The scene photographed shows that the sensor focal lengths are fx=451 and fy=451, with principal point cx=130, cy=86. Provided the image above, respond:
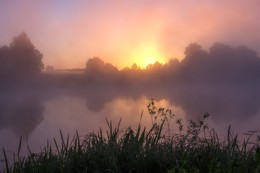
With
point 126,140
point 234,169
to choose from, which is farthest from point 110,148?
point 234,169

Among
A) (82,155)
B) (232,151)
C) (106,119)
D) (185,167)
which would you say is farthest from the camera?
(106,119)

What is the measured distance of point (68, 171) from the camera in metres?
7.43

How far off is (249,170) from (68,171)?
2.90 m

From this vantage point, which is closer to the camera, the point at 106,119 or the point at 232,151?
the point at 232,151

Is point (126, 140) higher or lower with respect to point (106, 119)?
lower

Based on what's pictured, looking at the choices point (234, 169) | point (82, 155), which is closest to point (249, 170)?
point (234, 169)

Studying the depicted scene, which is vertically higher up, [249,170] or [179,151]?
[179,151]

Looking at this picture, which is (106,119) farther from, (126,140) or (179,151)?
(179,151)

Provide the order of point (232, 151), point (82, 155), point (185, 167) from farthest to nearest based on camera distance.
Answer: point (82, 155)
point (232, 151)
point (185, 167)

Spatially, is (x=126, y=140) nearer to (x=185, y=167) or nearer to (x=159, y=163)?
(x=159, y=163)

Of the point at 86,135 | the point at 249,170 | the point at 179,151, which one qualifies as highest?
the point at 86,135

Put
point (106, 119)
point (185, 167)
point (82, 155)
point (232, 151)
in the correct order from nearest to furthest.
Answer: point (185, 167) → point (232, 151) → point (82, 155) → point (106, 119)

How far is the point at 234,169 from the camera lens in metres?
6.71

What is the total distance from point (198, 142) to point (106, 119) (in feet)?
6.25
